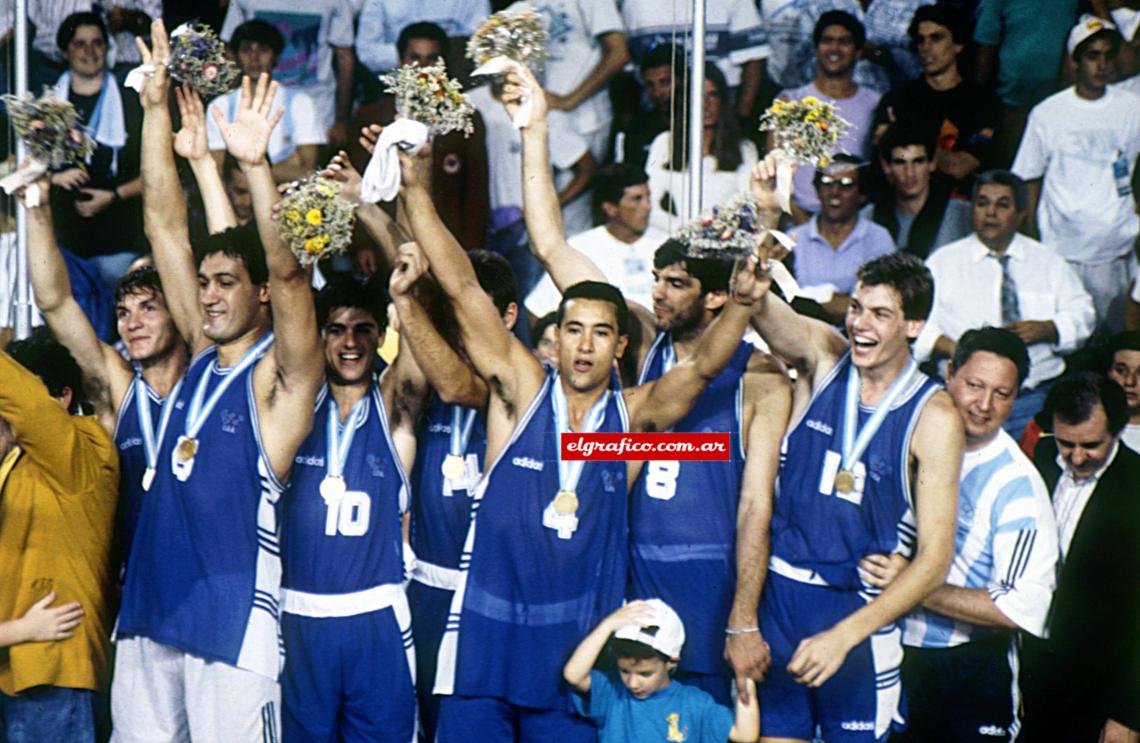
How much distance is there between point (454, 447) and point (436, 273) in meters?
0.59

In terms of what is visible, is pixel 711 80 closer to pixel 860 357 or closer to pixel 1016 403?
pixel 860 357

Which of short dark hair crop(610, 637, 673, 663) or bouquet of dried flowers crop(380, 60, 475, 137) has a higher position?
bouquet of dried flowers crop(380, 60, 475, 137)

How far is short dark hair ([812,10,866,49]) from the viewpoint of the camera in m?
4.55

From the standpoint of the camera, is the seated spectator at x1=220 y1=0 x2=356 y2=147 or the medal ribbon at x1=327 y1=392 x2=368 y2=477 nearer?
the medal ribbon at x1=327 y1=392 x2=368 y2=477

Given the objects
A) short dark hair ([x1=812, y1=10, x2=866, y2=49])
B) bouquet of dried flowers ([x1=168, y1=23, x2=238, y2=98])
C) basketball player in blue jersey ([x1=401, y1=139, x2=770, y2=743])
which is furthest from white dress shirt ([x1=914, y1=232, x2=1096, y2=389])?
bouquet of dried flowers ([x1=168, y1=23, x2=238, y2=98])

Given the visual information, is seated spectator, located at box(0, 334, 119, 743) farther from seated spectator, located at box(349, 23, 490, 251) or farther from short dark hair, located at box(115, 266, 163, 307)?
seated spectator, located at box(349, 23, 490, 251)

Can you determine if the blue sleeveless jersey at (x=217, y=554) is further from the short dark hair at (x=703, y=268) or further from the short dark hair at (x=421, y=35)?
the short dark hair at (x=703, y=268)

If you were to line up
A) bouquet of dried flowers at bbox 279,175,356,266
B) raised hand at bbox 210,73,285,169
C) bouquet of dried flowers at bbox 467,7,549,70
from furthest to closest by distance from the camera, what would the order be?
1. bouquet of dried flowers at bbox 467,7,549,70
2. raised hand at bbox 210,73,285,169
3. bouquet of dried flowers at bbox 279,175,356,266

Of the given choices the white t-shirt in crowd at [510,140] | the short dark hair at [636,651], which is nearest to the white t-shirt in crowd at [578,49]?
the white t-shirt in crowd at [510,140]

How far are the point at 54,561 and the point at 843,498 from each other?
2.48 m

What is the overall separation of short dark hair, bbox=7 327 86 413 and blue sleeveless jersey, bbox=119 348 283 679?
416mm

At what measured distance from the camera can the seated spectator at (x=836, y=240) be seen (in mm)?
4523

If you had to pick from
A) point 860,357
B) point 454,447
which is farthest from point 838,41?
point 454,447

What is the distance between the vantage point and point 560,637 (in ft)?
14.4
